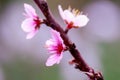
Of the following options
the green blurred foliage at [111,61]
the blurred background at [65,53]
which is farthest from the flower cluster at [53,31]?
the green blurred foliage at [111,61]

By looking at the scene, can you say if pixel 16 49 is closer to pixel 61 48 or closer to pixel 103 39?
pixel 103 39

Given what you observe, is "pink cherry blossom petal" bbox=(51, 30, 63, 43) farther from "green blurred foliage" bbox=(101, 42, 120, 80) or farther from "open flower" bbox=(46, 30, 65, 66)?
"green blurred foliage" bbox=(101, 42, 120, 80)

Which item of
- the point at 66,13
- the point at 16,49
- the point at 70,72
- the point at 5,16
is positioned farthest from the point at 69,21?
the point at 5,16

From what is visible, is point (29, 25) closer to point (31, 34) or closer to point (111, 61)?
point (31, 34)

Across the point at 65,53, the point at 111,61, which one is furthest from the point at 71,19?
the point at 111,61

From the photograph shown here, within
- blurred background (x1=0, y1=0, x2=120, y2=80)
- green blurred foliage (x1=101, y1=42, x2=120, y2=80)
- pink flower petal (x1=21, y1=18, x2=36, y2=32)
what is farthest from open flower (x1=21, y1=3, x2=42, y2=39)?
green blurred foliage (x1=101, y1=42, x2=120, y2=80)
